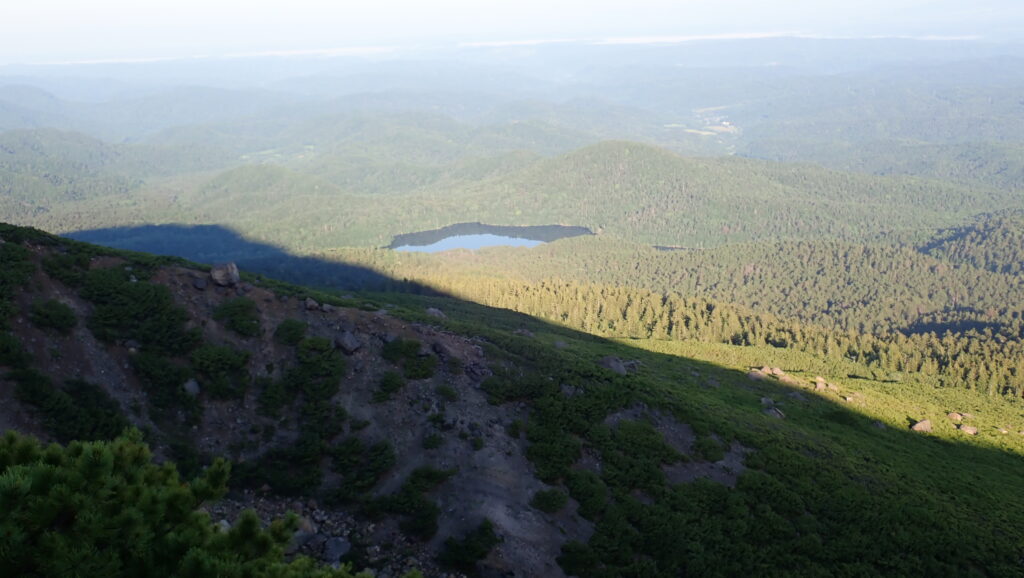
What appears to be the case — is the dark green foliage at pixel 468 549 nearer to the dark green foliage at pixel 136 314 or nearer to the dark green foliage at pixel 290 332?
the dark green foliage at pixel 290 332

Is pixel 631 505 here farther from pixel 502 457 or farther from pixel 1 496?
pixel 1 496

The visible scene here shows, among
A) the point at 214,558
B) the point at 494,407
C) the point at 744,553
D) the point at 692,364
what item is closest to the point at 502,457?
the point at 494,407

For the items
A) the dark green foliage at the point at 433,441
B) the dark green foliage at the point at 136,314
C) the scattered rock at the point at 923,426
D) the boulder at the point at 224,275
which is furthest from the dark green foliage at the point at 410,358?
the scattered rock at the point at 923,426

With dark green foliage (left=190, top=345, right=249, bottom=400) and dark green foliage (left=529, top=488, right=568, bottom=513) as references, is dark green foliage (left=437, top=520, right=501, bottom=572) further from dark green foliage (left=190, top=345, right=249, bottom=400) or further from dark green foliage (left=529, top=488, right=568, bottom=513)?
dark green foliage (left=190, top=345, right=249, bottom=400)

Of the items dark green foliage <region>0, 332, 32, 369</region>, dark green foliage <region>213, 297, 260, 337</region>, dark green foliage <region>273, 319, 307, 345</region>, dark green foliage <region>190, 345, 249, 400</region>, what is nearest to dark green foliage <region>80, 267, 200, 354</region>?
dark green foliage <region>190, 345, 249, 400</region>

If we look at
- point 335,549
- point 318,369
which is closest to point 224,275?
point 318,369

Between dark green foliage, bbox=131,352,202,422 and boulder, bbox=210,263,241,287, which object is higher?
boulder, bbox=210,263,241,287
